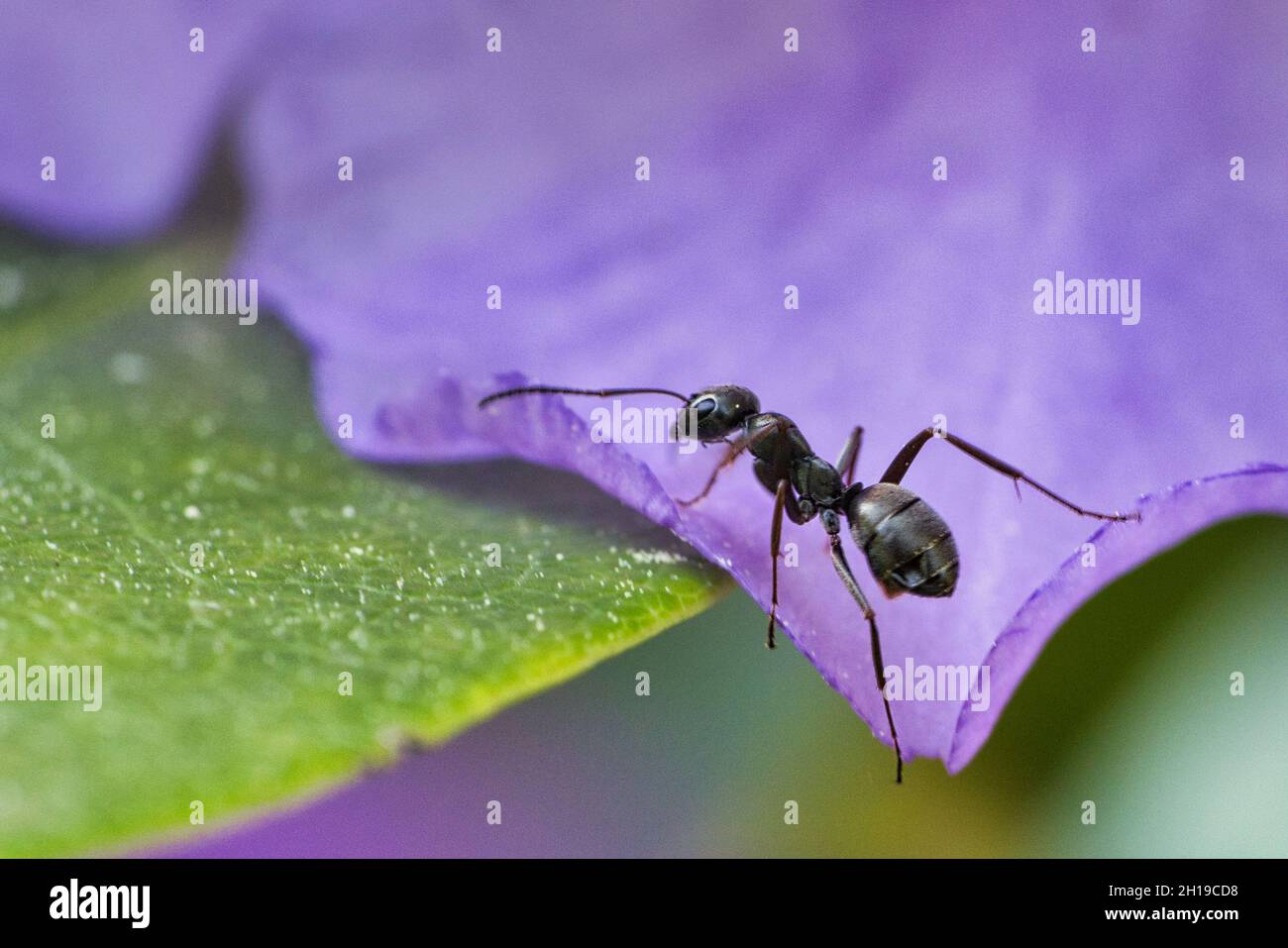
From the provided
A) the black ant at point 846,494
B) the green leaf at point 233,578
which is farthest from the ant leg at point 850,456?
the green leaf at point 233,578

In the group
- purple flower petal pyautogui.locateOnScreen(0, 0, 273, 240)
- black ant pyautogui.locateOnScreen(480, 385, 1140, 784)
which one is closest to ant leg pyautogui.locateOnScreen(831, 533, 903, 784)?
black ant pyautogui.locateOnScreen(480, 385, 1140, 784)

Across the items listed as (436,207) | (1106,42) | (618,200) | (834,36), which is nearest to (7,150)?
(436,207)

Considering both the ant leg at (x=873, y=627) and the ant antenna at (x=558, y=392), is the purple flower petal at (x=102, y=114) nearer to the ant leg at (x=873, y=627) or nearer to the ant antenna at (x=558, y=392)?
the ant antenna at (x=558, y=392)

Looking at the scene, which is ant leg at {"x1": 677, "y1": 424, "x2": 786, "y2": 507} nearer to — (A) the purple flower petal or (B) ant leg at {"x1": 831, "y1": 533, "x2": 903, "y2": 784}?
(B) ant leg at {"x1": 831, "y1": 533, "x2": 903, "y2": 784}

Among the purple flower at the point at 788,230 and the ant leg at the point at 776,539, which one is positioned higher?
the purple flower at the point at 788,230

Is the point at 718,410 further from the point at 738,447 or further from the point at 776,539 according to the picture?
the point at 776,539

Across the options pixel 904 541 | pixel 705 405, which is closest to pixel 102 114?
pixel 705 405
